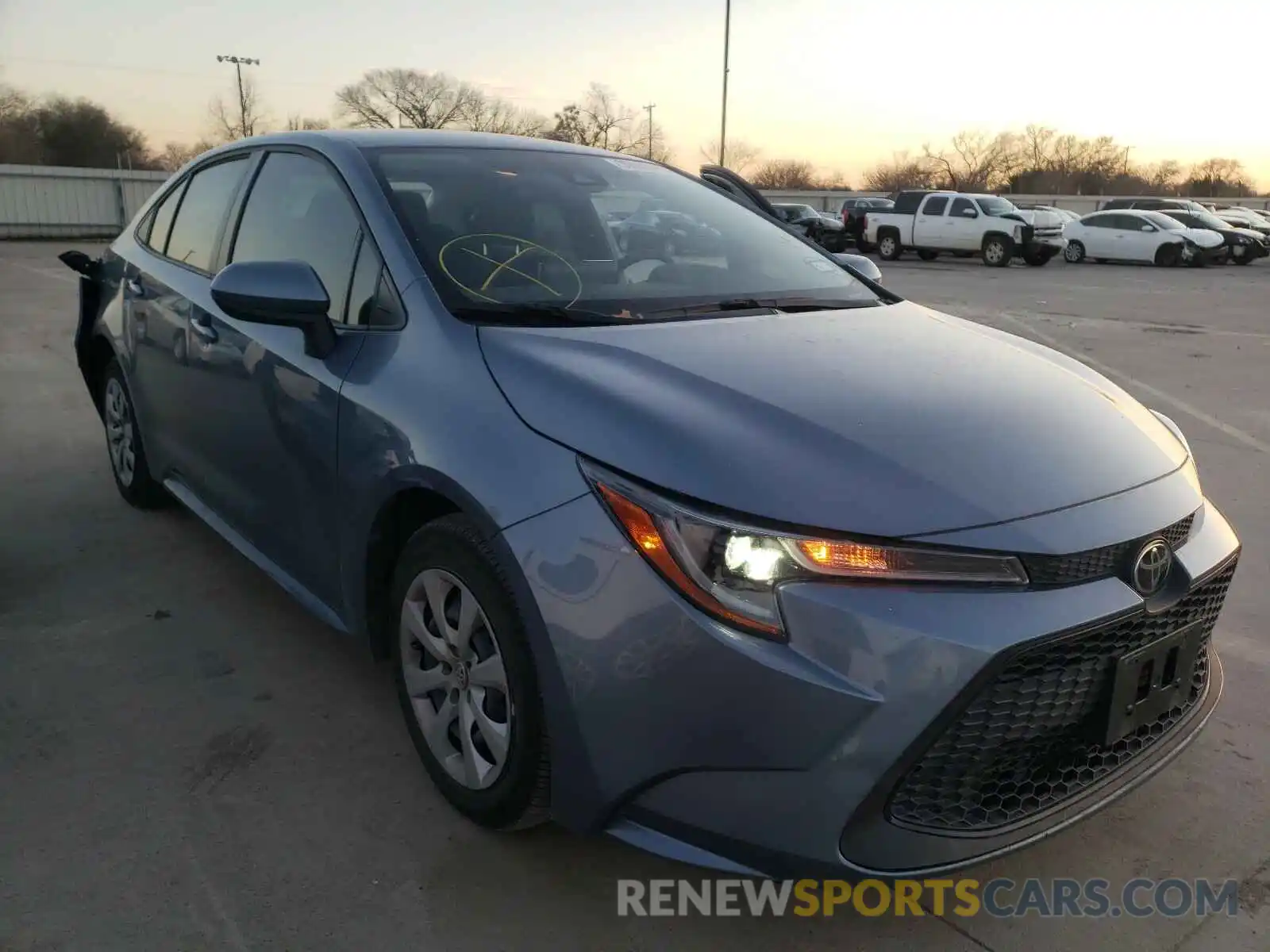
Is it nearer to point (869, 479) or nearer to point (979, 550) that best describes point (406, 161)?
point (869, 479)

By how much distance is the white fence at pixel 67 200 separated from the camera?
96.4 ft

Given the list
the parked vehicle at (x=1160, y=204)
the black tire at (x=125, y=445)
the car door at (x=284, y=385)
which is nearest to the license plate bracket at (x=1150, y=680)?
the car door at (x=284, y=385)

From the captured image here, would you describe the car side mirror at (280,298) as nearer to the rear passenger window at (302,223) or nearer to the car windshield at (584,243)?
the rear passenger window at (302,223)

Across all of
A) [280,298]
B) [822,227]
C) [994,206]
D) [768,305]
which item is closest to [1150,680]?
[768,305]

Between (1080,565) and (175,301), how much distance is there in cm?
306

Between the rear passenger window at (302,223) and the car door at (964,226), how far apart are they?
24.3 metres

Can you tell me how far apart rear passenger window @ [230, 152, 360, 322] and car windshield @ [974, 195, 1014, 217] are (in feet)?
79.5

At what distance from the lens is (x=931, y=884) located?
2170 millimetres

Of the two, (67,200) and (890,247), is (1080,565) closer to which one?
(890,247)

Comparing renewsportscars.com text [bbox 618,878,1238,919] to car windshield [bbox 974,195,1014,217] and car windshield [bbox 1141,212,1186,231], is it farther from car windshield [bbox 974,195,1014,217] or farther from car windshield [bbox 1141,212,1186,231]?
car windshield [bbox 1141,212,1186,231]

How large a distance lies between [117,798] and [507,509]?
1311mm

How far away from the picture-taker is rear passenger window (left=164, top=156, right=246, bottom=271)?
3.45 meters

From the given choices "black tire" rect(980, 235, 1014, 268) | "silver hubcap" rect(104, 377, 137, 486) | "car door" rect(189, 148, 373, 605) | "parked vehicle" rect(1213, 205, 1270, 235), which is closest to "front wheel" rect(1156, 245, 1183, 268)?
"black tire" rect(980, 235, 1014, 268)

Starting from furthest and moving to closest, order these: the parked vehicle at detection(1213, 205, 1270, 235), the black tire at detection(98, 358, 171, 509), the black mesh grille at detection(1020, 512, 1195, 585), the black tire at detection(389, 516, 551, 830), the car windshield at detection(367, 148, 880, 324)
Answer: the parked vehicle at detection(1213, 205, 1270, 235), the black tire at detection(98, 358, 171, 509), the car windshield at detection(367, 148, 880, 324), the black tire at detection(389, 516, 551, 830), the black mesh grille at detection(1020, 512, 1195, 585)
